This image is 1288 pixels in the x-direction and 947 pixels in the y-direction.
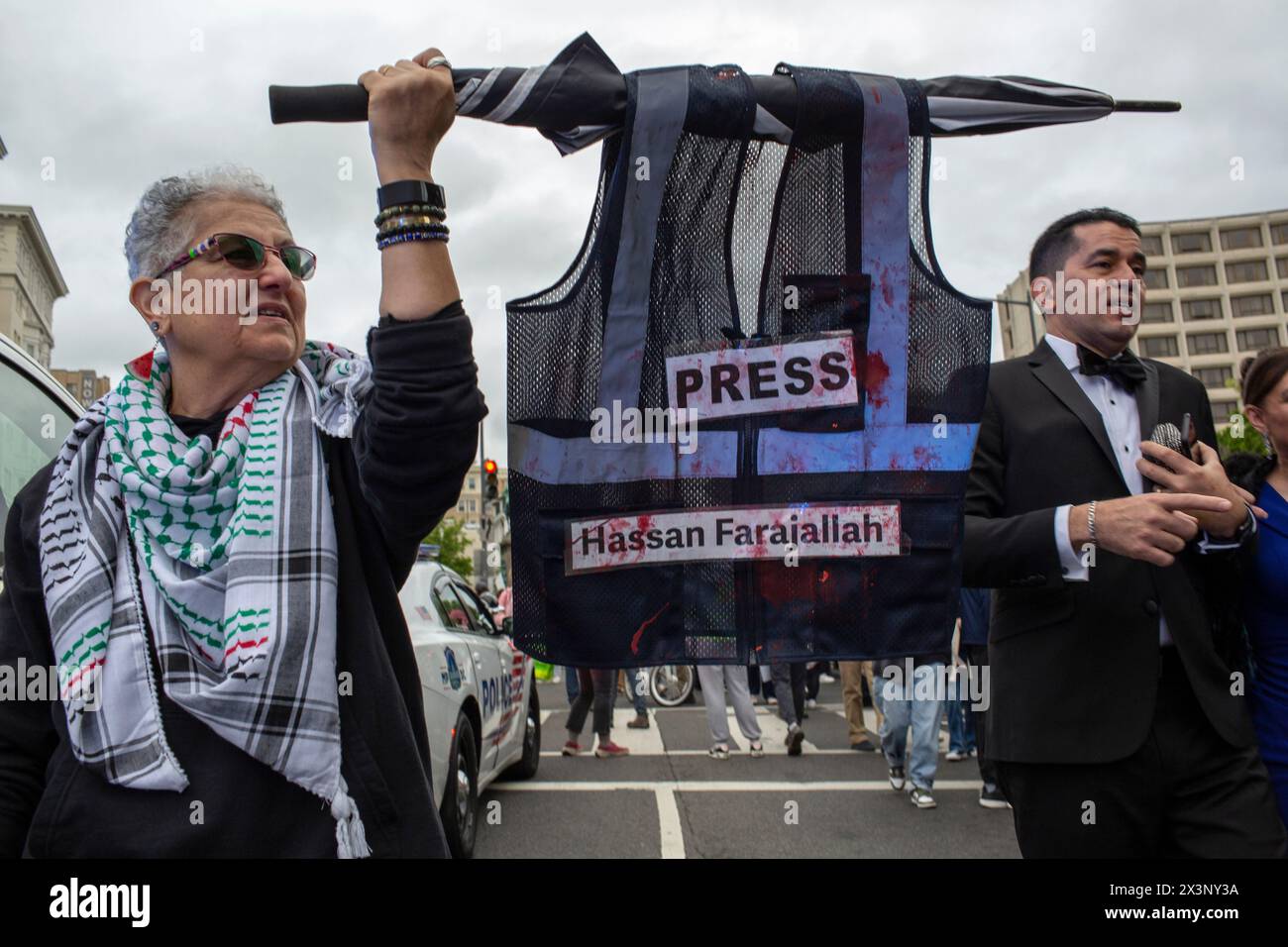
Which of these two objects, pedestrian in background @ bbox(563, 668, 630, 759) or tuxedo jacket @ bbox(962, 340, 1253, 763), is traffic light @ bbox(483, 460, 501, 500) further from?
tuxedo jacket @ bbox(962, 340, 1253, 763)

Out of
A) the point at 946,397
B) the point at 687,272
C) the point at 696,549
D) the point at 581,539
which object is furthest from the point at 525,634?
the point at 946,397

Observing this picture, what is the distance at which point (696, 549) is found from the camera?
170 centimetres

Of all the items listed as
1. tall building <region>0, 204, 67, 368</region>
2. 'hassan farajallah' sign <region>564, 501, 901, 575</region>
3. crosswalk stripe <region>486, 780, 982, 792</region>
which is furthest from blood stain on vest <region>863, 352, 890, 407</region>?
tall building <region>0, 204, 67, 368</region>

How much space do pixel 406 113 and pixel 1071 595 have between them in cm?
182

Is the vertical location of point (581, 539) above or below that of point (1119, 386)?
below

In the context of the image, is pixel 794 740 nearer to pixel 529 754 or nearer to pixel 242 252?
pixel 529 754

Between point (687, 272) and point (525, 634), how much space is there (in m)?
0.73

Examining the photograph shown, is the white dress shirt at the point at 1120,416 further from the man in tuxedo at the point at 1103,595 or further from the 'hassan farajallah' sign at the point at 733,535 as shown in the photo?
the 'hassan farajallah' sign at the point at 733,535

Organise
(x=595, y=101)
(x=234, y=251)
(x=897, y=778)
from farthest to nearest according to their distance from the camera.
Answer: (x=897, y=778) < (x=234, y=251) < (x=595, y=101)

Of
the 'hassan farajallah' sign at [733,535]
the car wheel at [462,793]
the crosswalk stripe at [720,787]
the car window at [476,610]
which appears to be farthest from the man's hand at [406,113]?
the crosswalk stripe at [720,787]

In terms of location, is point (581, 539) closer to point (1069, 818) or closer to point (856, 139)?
point (856, 139)

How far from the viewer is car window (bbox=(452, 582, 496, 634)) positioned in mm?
7084

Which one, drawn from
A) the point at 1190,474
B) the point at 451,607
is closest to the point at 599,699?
the point at 451,607

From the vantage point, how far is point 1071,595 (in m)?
2.26
